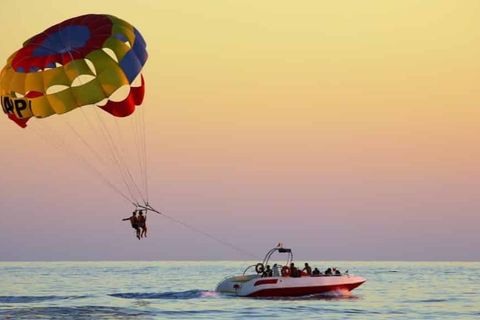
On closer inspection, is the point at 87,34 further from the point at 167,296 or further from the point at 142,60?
the point at 167,296

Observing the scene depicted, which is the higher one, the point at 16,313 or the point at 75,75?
the point at 75,75

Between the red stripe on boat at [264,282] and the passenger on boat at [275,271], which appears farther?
the passenger on boat at [275,271]

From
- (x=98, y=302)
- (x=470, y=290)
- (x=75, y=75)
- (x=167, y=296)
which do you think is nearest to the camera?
(x=75, y=75)

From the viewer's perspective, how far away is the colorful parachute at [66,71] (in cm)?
4188

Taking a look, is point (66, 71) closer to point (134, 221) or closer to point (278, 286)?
point (134, 221)

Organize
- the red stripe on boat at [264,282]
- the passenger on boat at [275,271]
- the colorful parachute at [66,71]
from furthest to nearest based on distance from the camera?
the passenger on boat at [275,271], the red stripe on boat at [264,282], the colorful parachute at [66,71]

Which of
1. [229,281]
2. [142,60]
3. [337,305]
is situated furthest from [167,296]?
[142,60]

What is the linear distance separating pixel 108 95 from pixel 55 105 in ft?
7.72

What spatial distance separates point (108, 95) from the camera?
42219 mm

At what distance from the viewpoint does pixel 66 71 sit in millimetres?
41938

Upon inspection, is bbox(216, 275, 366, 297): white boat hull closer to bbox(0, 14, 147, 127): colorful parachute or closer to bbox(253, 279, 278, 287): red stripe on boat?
bbox(253, 279, 278, 287): red stripe on boat

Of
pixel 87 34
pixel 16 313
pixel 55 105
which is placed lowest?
pixel 16 313

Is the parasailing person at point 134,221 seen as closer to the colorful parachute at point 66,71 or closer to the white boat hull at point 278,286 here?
the colorful parachute at point 66,71

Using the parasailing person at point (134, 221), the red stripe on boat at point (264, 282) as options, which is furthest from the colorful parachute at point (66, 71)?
the red stripe on boat at point (264, 282)
